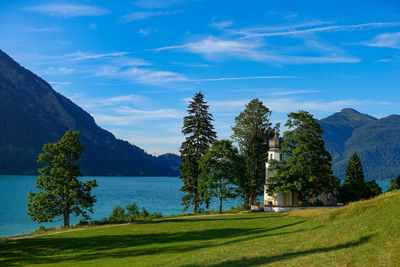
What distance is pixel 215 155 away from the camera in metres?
44.6

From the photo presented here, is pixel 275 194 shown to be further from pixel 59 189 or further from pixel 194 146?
pixel 59 189

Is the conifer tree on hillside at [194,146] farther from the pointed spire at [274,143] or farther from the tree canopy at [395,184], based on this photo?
the tree canopy at [395,184]

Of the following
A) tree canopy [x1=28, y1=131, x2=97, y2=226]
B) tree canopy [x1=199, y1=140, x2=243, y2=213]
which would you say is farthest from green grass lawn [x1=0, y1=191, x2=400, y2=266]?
tree canopy [x1=199, y1=140, x2=243, y2=213]

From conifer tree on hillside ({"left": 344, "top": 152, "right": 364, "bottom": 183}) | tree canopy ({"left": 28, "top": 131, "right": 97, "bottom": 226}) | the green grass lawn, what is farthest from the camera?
conifer tree on hillside ({"left": 344, "top": 152, "right": 364, "bottom": 183})

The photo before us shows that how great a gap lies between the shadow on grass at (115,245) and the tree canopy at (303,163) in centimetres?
1703

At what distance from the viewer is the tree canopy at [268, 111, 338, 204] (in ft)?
141

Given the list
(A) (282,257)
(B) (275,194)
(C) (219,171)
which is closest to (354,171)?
(B) (275,194)

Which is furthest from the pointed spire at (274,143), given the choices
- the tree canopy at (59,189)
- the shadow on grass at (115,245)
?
the tree canopy at (59,189)

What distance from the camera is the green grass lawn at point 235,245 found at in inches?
530

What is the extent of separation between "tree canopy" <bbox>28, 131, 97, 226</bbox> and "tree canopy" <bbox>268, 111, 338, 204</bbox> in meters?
22.8

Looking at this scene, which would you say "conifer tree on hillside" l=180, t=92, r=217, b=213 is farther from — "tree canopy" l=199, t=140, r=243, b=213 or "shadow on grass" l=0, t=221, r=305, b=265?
"shadow on grass" l=0, t=221, r=305, b=265

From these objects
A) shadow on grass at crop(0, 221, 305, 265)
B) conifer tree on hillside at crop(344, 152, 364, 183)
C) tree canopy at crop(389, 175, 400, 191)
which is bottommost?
shadow on grass at crop(0, 221, 305, 265)

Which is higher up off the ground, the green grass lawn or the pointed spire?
the pointed spire

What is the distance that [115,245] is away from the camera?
82.0 ft
